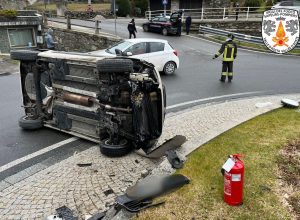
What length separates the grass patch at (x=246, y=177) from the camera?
14.9ft

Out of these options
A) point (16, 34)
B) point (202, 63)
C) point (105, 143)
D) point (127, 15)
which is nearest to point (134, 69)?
point (105, 143)

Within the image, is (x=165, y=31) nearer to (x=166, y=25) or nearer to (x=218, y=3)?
(x=166, y=25)

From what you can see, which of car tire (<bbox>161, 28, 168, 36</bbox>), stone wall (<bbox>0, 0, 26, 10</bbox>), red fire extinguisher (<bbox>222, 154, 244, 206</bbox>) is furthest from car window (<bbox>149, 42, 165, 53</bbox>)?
stone wall (<bbox>0, 0, 26, 10</bbox>)

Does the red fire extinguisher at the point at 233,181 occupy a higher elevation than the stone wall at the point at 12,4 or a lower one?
lower

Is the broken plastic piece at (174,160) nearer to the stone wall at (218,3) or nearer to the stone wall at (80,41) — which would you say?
the stone wall at (80,41)

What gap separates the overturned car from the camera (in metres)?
5.96

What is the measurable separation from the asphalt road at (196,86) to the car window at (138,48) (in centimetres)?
144

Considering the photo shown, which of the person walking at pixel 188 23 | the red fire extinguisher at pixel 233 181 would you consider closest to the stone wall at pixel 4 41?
the person walking at pixel 188 23

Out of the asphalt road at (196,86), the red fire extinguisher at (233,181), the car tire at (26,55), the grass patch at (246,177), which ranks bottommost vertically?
the asphalt road at (196,86)

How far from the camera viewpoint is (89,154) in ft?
21.3

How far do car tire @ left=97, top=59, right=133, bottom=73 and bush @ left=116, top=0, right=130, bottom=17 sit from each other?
4141cm

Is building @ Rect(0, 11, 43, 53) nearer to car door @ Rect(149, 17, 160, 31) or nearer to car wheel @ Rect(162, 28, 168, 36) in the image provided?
car door @ Rect(149, 17, 160, 31)

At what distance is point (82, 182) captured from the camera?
5465mm

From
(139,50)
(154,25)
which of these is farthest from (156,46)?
(154,25)
